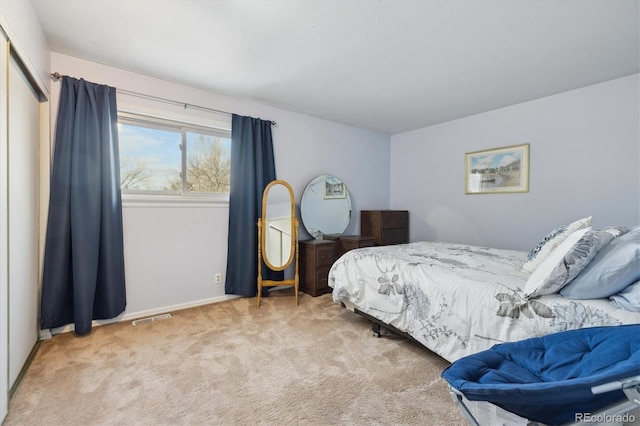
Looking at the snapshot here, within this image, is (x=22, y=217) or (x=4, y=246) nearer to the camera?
(x=4, y=246)

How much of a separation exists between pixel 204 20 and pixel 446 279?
2.43m

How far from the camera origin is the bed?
1.39 metres

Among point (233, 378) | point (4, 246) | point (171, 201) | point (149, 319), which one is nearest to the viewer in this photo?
point (4, 246)

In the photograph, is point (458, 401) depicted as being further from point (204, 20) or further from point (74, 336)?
point (74, 336)

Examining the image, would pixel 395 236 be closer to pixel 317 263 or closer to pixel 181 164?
pixel 317 263

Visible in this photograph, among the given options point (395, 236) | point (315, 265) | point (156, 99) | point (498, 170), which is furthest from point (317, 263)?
point (498, 170)

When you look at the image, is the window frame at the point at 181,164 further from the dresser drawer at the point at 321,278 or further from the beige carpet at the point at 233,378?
the dresser drawer at the point at 321,278

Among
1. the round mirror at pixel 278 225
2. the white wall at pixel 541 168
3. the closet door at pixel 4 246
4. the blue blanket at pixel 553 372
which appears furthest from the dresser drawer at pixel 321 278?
the closet door at pixel 4 246

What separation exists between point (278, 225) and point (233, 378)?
186cm

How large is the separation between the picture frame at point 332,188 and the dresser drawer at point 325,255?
0.81 meters

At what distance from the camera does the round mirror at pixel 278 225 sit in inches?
130

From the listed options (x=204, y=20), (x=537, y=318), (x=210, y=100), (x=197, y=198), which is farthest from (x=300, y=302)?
(x=204, y=20)

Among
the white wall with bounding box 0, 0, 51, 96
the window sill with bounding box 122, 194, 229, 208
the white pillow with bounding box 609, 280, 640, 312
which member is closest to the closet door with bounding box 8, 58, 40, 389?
the white wall with bounding box 0, 0, 51, 96

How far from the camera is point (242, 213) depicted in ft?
10.7
